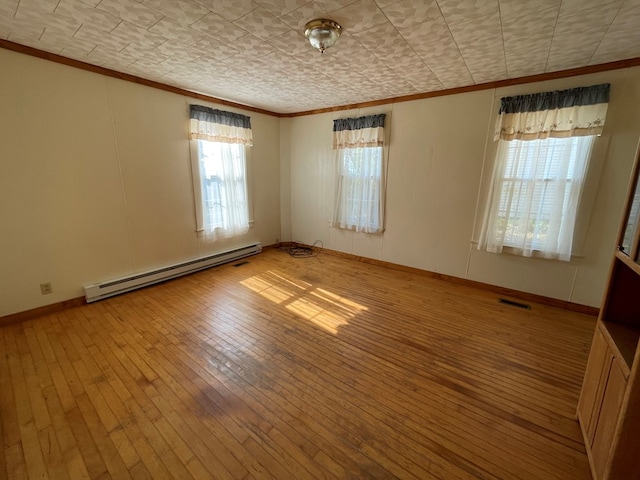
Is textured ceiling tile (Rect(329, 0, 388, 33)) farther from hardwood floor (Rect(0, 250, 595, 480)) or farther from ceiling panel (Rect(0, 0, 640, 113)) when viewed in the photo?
hardwood floor (Rect(0, 250, 595, 480))

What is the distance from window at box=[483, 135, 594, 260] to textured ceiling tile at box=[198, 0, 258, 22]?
299cm

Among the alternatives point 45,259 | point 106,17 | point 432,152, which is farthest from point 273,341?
point 432,152

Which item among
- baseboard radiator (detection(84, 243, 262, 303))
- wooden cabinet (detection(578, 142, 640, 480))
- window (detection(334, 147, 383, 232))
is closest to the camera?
wooden cabinet (detection(578, 142, 640, 480))

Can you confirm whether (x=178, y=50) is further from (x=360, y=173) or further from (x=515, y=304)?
(x=515, y=304)

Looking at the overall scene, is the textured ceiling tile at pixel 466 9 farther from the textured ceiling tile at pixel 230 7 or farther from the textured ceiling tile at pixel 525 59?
the textured ceiling tile at pixel 230 7

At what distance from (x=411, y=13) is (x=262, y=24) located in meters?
1.08

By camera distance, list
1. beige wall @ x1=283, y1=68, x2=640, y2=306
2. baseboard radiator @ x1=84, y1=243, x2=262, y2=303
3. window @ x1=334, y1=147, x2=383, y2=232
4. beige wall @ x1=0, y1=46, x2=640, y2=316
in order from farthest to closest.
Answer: window @ x1=334, y1=147, x2=383, y2=232 → baseboard radiator @ x1=84, y1=243, x2=262, y2=303 → beige wall @ x1=283, y1=68, x2=640, y2=306 → beige wall @ x1=0, y1=46, x2=640, y2=316

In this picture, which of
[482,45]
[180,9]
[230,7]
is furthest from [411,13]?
[180,9]

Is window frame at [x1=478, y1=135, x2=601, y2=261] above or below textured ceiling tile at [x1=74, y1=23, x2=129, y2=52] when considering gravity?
below

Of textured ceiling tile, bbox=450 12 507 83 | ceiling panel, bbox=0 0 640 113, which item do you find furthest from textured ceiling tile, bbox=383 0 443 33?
textured ceiling tile, bbox=450 12 507 83

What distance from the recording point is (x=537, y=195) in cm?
287

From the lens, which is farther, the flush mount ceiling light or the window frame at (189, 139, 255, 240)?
the window frame at (189, 139, 255, 240)

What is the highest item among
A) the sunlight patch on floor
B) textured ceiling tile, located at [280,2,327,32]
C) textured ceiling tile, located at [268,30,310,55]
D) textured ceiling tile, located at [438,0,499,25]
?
textured ceiling tile, located at [268,30,310,55]

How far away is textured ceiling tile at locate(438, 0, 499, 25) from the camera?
5.34 feet
